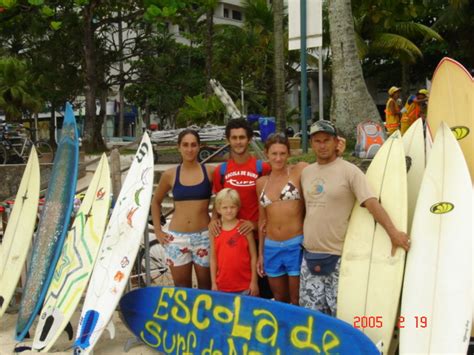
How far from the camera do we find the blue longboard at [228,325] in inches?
112

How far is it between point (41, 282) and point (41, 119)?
3924 cm

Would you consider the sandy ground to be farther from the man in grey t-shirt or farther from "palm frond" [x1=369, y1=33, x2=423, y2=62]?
"palm frond" [x1=369, y1=33, x2=423, y2=62]

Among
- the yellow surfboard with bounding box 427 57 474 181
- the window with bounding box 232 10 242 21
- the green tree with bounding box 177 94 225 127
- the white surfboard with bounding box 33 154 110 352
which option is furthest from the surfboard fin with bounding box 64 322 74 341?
the window with bounding box 232 10 242 21

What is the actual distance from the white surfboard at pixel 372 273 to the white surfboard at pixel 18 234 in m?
2.89

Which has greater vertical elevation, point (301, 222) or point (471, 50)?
point (471, 50)

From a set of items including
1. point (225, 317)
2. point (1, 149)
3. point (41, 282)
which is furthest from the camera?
point (1, 149)

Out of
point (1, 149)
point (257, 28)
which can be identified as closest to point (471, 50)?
point (257, 28)

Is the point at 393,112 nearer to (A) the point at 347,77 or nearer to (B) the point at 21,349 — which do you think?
(A) the point at 347,77

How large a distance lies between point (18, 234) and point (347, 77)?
5.31 meters

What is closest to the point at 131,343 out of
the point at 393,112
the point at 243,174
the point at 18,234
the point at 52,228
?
the point at 52,228

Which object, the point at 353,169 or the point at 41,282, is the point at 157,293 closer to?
the point at 41,282

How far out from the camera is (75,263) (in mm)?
3982

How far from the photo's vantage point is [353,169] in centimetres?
295

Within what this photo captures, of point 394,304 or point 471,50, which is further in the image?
point 471,50
